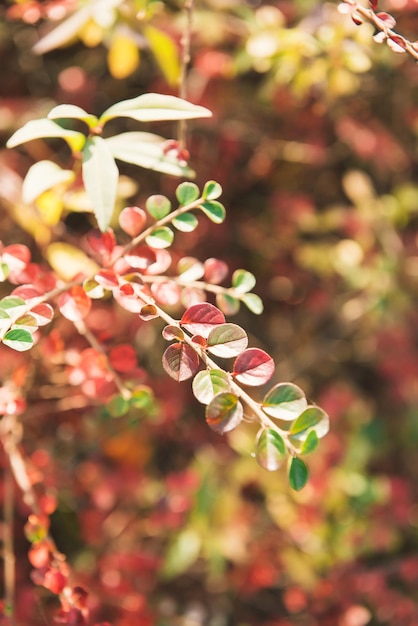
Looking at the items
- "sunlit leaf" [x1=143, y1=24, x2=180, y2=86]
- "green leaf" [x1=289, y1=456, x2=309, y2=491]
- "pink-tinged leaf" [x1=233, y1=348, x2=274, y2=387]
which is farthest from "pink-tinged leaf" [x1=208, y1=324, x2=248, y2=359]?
"sunlit leaf" [x1=143, y1=24, x2=180, y2=86]

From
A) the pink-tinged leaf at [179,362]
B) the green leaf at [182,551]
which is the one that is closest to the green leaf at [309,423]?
the pink-tinged leaf at [179,362]

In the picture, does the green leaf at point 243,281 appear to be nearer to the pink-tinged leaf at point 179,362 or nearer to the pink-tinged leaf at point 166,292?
the pink-tinged leaf at point 166,292

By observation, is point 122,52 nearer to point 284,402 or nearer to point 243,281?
point 243,281

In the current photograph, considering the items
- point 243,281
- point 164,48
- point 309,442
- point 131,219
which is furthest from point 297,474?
point 164,48

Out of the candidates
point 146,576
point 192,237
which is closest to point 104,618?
point 146,576

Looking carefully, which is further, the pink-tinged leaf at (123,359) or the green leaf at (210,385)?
the pink-tinged leaf at (123,359)
